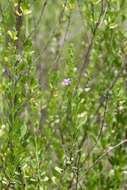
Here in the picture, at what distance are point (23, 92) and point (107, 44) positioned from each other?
0.75 m

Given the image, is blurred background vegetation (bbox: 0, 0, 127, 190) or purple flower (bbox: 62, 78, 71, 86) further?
purple flower (bbox: 62, 78, 71, 86)

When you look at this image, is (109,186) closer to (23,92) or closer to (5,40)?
(23,92)

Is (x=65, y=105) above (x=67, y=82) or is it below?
below

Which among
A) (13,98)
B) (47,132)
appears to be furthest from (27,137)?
(13,98)

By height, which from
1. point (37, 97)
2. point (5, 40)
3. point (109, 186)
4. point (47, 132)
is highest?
point (5, 40)

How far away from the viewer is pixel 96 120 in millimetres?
3279

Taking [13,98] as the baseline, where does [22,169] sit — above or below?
below

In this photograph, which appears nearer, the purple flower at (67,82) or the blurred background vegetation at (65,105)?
the blurred background vegetation at (65,105)

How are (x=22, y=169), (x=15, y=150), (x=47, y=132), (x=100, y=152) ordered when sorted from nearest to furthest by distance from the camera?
1. (x=15, y=150)
2. (x=22, y=169)
3. (x=47, y=132)
4. (x=100, y=152)

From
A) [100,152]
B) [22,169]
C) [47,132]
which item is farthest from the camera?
[100,152]

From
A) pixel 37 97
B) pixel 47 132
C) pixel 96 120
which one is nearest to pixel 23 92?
pixel 37 97

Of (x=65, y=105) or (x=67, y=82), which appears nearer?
(x=67, y=82)

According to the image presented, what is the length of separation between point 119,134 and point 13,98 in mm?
844

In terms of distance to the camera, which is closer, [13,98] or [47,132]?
[13,98]
